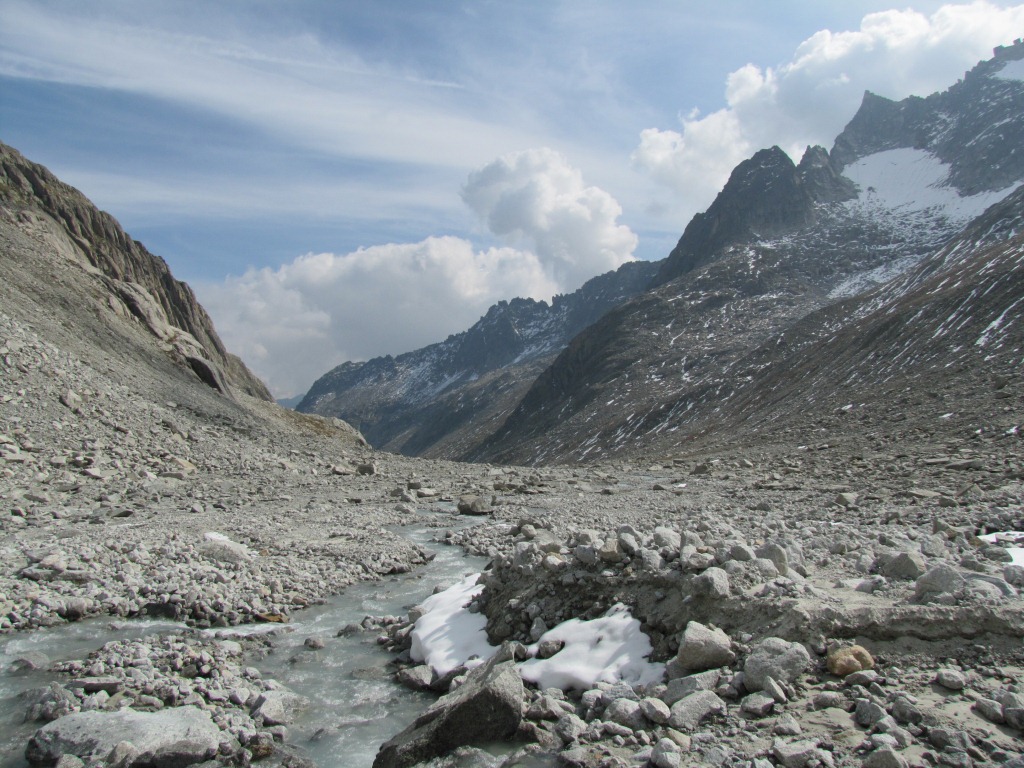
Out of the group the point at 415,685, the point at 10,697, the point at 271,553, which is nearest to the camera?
the point at 10,697

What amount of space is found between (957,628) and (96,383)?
138 ft

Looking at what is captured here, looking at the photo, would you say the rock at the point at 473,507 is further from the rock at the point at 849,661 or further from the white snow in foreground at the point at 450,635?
the rock at the point at 849,661

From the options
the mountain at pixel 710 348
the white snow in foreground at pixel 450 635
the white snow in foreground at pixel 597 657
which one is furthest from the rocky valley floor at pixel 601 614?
the mountain at pixel 710 348

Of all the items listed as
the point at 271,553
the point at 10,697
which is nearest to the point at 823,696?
the point at 10,697

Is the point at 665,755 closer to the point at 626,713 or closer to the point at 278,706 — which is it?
the point at 626,713

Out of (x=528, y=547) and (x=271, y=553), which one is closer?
(x=528, y=547)

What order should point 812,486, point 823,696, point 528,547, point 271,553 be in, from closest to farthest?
1. point 823,696
2. point 528,547
3. point 271,553
4. point 812,486

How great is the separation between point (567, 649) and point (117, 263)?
82.7 m

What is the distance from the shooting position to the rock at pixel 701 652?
8.98m

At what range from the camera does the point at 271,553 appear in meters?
19.6

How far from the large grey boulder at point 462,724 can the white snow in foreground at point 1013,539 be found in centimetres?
935

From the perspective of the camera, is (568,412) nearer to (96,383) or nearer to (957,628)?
(96,383)

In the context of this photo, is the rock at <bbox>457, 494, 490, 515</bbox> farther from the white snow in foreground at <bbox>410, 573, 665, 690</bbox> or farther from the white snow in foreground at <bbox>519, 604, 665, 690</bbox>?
the white snow in foreground at <bbox>519, 604, 665, 690</bbox>

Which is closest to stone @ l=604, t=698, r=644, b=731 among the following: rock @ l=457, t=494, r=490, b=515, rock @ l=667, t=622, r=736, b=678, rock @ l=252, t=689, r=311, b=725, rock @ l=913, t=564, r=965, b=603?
rock @ l=667, t=622, r=736, b=678
